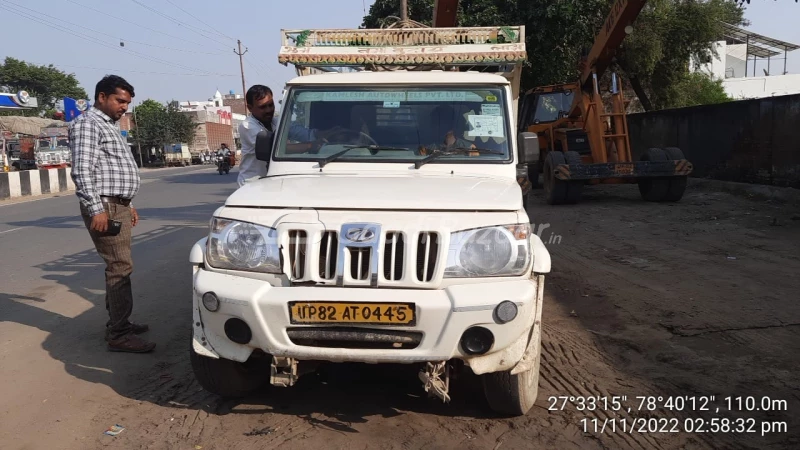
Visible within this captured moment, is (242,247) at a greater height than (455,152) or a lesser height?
lesser

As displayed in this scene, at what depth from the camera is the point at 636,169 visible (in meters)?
11.7

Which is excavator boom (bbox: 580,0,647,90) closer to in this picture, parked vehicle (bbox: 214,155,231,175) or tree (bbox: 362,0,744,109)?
tree (bbox: 362,0,744,109)

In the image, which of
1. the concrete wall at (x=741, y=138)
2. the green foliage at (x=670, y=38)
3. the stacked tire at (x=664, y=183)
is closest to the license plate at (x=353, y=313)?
the stacked tire at (x=664, y=183)

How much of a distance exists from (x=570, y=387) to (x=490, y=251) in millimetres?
1308

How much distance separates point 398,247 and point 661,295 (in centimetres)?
365

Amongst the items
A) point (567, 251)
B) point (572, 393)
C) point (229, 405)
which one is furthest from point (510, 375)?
point (567, 251)

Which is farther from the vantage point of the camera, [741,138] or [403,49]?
[741,138]

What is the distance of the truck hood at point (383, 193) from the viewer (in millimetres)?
3156

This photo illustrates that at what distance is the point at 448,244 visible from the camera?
3.00m

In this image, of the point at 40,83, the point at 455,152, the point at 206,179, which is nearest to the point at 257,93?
the point at 455,152

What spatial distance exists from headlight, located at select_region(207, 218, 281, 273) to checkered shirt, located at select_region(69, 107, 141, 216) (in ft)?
5.31

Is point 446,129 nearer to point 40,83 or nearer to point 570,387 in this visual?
point 570,387

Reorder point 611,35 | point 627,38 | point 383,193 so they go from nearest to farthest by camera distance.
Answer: point 383,193 < point 611,35 < point 627,38

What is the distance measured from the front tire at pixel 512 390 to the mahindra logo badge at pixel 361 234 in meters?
0.97
